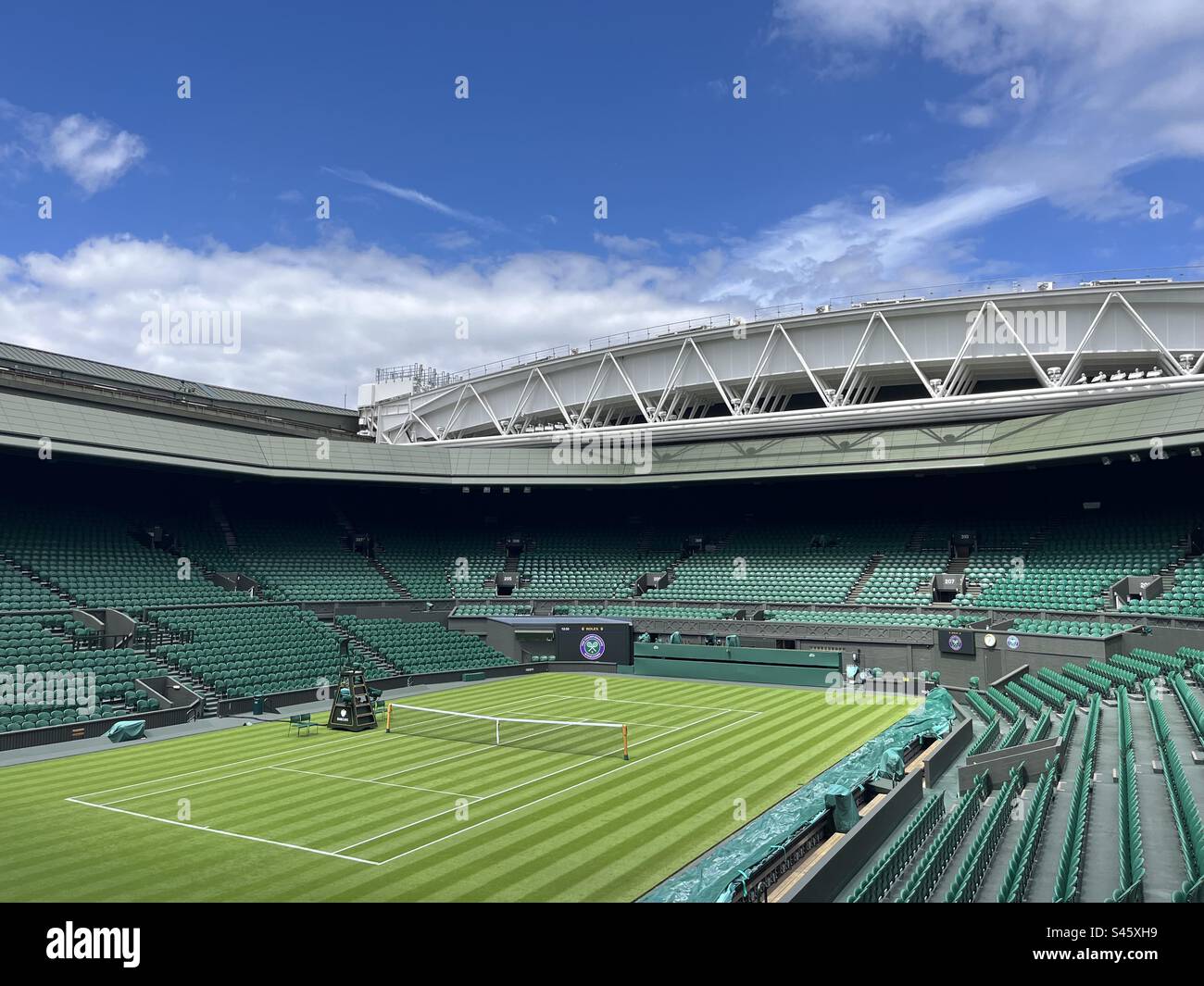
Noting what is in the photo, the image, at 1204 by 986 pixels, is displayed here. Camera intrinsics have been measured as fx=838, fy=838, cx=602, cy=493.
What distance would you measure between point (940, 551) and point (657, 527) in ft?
61.0

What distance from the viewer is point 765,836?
512 inches

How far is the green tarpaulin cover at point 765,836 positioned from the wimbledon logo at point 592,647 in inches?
970

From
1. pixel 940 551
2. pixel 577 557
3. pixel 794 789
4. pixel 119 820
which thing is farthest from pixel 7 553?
pixel 940 551

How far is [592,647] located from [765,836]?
103ft

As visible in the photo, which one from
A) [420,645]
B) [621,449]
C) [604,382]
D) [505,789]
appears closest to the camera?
[505,789]

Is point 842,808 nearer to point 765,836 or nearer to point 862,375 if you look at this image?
point 765,836

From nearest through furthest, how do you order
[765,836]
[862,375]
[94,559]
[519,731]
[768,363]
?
1. [765,836]
2. [519,731]
3. [94,559]
4. [862,375]
5. [768,363]

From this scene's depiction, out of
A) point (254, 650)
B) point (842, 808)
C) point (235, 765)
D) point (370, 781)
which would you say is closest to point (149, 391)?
point (254, 650)

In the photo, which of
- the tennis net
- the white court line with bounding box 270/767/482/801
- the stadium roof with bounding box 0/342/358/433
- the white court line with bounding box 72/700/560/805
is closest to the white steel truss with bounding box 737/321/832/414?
the tennis net

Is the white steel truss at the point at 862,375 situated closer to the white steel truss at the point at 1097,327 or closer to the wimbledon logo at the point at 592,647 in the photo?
the white steel truss at the point at 1097,327

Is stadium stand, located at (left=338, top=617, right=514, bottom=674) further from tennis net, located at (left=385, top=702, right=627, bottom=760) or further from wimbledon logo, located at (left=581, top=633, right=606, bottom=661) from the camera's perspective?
tennis net, located at (left=385, top=702, right=627, bottom=760)

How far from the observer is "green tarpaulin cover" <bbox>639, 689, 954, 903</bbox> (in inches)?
433

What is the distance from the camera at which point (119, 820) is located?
57.0 ft
